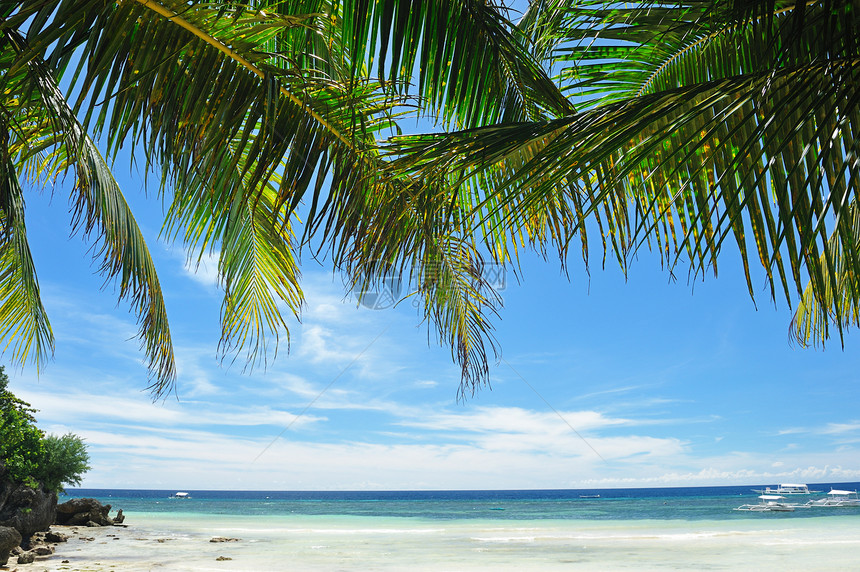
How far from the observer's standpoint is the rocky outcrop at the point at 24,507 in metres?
11.0

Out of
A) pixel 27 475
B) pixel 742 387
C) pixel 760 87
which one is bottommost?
pixel 27 475

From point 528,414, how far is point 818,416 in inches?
1504

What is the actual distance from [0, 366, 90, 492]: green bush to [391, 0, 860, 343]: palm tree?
11742 mm

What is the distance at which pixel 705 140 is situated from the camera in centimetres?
93

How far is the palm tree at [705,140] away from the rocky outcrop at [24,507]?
1268cm

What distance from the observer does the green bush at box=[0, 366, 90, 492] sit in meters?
10.7

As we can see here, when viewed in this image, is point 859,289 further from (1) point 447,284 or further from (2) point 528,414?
(2) point 528,414

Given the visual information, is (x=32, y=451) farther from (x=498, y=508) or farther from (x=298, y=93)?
(x=498, y=508)

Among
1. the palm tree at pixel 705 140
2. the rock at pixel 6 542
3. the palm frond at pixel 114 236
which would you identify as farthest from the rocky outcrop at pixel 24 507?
the palm tree at pixel 705 140

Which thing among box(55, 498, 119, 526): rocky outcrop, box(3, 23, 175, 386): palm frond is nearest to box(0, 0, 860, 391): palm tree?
box(3, 23, 175, 386): palm frond

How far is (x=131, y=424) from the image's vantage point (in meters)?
58.6

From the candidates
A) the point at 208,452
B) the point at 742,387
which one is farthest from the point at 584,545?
the point at 742,387

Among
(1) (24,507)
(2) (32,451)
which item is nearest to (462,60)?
(2) (32,451)

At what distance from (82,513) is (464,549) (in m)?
12.8
